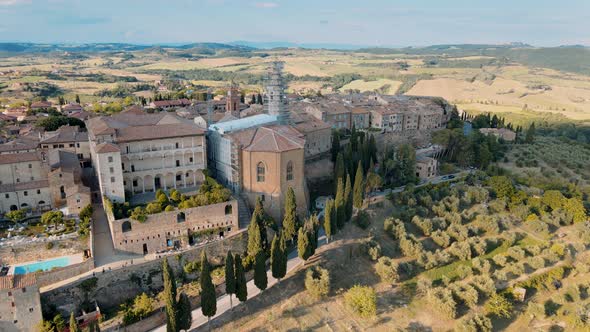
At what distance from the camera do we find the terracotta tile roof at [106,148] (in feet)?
133

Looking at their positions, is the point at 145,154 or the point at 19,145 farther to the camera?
the point at 19,145

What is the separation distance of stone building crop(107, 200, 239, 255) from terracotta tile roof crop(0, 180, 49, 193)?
25.5ft

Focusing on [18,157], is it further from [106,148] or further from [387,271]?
[387,271]

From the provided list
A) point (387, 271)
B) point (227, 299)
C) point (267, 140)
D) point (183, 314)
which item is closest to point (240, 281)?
point (227, 299)

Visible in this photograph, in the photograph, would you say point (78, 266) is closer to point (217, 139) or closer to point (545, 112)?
point (217, 139)

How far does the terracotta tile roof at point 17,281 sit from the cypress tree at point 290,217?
21120mm

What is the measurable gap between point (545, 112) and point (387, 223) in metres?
124

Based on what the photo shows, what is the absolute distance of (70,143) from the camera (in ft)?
166

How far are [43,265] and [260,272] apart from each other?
1757 centimetres

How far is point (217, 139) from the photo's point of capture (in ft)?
164

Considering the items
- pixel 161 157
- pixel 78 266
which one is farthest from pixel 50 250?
pixel 161 157

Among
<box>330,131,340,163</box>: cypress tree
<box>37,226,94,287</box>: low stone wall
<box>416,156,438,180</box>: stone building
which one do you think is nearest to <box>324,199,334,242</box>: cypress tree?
<box>330,131,340,163</box>: cypress tree

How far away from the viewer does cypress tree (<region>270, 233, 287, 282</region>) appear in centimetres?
3647

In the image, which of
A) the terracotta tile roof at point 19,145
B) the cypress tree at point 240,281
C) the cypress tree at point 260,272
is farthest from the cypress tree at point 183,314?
the terracotta tile roof at point 19,145
